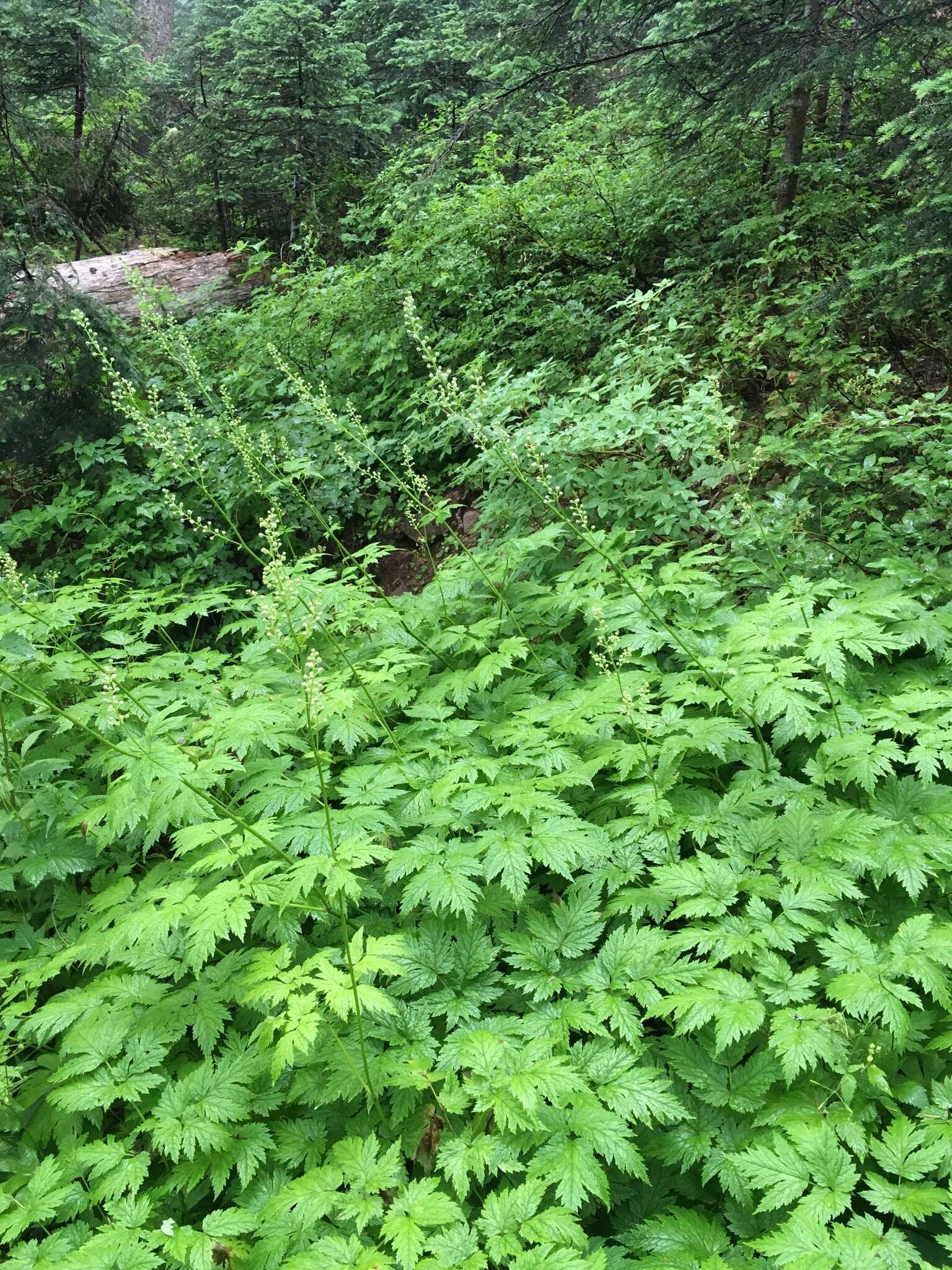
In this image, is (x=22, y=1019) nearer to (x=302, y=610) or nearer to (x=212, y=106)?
(x=302, y=610)

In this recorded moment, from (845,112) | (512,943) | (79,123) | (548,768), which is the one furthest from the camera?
(79,123)

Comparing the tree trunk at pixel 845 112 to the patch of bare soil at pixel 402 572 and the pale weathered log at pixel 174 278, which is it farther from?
the pale weathered log at pixel 174 278

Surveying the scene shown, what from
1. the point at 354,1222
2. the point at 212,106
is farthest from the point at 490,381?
the point at 212,106

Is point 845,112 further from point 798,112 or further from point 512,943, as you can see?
Result: point 512,943

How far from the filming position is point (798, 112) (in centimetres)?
626

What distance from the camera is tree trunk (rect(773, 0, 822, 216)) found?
5723mm

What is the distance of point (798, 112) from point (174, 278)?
978 cm

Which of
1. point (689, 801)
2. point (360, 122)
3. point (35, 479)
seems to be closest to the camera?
point (689, 801)

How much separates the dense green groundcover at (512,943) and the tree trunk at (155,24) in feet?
66.9

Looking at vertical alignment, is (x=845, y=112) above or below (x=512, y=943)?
above

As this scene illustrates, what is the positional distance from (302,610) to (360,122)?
10.4 m

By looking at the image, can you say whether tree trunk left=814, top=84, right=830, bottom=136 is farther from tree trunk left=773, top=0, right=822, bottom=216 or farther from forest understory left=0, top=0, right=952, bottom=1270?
tree trunk left=773, top=0, right=822, bottom=216

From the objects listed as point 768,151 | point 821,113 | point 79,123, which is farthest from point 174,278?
point 821,113

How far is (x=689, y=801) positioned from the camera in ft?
9.61
